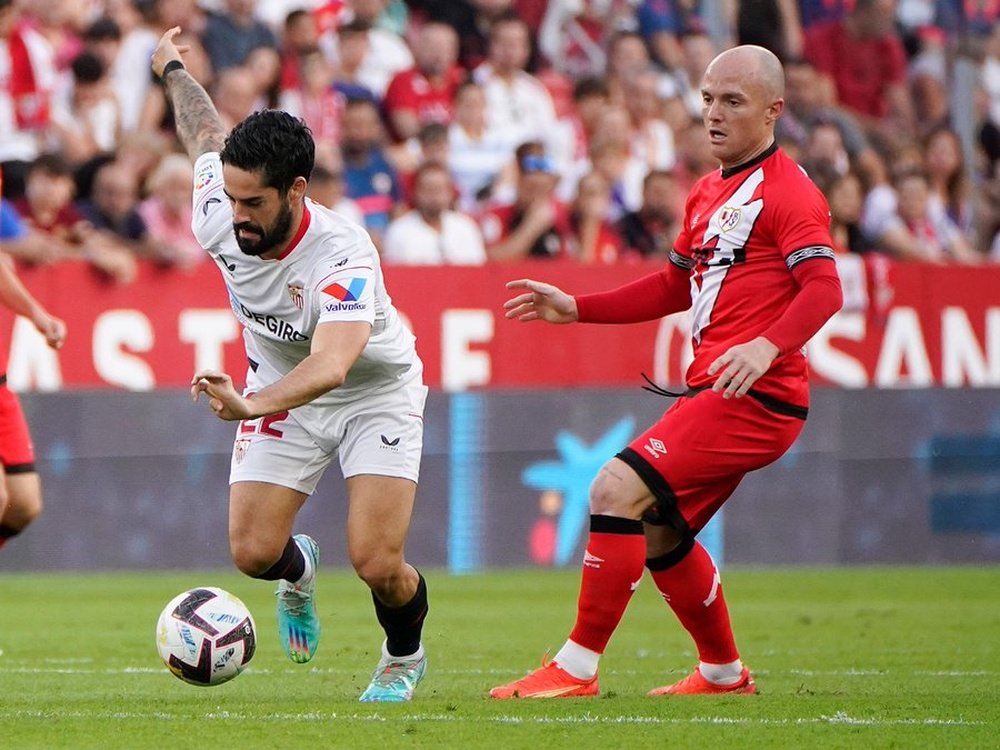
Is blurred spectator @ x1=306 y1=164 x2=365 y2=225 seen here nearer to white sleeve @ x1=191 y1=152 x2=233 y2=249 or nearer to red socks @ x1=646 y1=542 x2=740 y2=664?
white sleeve @ x1=191 y1=152 x2=233 y2=249

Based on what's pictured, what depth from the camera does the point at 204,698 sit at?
7.42 meters

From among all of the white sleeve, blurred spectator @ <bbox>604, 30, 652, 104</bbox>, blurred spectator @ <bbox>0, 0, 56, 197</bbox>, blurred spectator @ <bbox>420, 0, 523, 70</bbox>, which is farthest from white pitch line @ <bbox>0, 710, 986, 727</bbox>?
blurred spectator @ <bbox>604, 30, 652, 104</bbox>

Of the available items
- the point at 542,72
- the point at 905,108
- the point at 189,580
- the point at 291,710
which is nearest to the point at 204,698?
the point at 291,710

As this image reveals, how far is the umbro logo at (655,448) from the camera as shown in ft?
23.5

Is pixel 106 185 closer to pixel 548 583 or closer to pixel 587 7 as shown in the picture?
pixel 548 583

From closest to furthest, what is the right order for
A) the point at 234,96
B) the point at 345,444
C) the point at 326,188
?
the point at 345,444
the point at 326,188
the point at 234,96

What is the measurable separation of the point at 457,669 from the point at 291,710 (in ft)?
6.17

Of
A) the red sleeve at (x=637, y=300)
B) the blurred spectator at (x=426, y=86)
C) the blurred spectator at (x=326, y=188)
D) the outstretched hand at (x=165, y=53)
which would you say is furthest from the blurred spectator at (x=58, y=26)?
the red sleeve at (x=637, y=300)

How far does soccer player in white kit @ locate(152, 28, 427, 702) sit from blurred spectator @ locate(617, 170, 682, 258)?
28.5 feet

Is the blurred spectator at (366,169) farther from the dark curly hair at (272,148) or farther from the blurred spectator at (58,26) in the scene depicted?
the dark curly hair at (272,148)

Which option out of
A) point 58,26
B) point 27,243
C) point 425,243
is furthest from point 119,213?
point 425,243

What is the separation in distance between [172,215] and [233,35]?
2.27 m

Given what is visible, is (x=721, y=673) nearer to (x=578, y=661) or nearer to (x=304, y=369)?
(x=578, y=661)

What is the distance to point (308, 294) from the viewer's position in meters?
6.96
